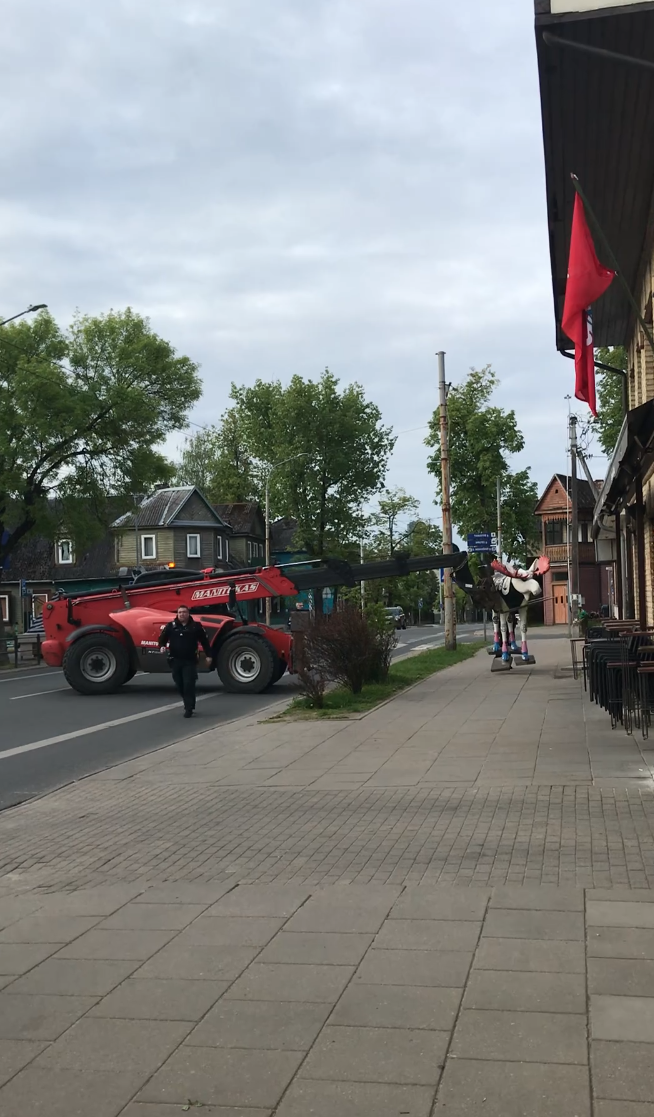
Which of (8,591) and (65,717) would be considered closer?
(65,717)

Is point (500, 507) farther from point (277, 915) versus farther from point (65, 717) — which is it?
point (277, 915)

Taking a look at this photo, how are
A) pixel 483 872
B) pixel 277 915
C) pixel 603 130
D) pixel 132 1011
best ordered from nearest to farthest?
pixel 132 1011, pixel 277 915, pixel 483 872, pixel 603 130

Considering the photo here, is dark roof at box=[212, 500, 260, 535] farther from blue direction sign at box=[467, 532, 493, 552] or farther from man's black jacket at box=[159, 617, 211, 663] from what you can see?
man's black jacket at box=[159, 617, 211, 663]

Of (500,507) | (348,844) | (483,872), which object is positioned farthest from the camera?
(500,507)

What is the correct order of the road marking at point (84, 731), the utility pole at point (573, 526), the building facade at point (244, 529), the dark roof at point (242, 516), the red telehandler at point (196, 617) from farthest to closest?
1. the dark roof at point (242, 516)
2. the building facade at point (244, 529)
3. the utility pole at point (573, 526)
4. the red telehandler at point (196, 617)
5. the road marking at point (84, 731)

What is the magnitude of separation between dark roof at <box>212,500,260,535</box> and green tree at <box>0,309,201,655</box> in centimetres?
3749

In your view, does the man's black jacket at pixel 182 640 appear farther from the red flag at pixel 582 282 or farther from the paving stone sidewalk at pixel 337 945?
the red flag at pixel 582 282

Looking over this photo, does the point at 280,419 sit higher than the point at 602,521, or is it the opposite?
the point at 280,419

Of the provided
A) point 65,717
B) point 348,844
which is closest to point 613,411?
point 65,717

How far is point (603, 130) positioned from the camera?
563 inches

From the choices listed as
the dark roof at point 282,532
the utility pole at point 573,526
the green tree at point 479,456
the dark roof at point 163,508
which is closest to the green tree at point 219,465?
the dark roof at point 282,532

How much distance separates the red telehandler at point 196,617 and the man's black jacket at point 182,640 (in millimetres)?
3879

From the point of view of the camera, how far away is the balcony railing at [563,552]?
72812mm

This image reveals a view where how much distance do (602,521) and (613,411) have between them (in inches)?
585
